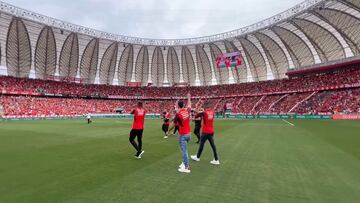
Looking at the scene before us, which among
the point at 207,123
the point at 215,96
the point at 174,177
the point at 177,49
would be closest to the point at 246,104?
the point at 215,96

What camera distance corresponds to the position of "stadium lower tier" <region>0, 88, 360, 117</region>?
4694 cm

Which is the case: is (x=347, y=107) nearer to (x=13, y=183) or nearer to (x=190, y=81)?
(x=190, y=81)

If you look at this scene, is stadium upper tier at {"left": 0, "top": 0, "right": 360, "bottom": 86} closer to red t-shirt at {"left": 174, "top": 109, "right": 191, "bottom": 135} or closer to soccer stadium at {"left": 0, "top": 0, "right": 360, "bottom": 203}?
soccer stadium at {"left": 0, "top": 0, "right": 360, "bottom": 203}

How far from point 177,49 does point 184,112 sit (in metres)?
61.3

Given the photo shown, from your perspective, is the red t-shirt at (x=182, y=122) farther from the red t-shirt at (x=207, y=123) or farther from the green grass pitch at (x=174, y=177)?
the green grass pitch at (x=174, y=177)

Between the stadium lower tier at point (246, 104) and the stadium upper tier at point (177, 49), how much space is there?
6.97 metres

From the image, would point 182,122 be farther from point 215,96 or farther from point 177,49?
point 215,96

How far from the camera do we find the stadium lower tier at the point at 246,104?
1848 inches

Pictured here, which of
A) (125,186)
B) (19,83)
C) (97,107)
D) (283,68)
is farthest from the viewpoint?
(97,107)

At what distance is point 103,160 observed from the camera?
29.5ft

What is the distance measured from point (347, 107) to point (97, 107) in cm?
6140

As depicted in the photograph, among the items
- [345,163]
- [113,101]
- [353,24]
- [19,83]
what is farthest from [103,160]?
[113,101]

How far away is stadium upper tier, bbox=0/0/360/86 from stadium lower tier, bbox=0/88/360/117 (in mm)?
6970

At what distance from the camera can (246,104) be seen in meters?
64.6
